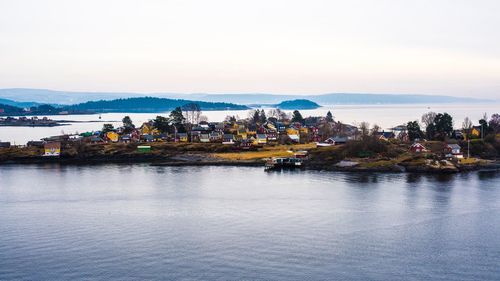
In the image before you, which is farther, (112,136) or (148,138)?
(112,136)

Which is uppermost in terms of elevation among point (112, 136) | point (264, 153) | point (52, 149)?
point (112, 136)

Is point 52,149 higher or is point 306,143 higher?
point 306,143

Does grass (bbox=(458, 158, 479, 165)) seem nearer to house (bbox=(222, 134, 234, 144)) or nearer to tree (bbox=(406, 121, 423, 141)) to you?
tree (bbox=(406, 121, 423, 141))

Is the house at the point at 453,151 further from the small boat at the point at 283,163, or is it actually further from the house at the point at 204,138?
the house at the point at 204,138

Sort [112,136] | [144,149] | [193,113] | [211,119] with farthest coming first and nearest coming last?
[211,119], [193,113], [112,136], [144,149]

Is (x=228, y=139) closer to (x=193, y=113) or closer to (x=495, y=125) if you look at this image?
(x=193, y=113)

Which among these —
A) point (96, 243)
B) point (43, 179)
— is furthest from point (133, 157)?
point (96, 243)

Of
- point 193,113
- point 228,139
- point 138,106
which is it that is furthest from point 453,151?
point 138,106

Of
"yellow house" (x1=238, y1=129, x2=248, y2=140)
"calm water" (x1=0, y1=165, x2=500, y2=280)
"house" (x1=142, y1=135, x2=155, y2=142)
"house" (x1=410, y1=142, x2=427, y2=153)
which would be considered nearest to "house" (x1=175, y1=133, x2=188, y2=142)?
"house" (x1=142, y1=135, x2=155, y2=142)
